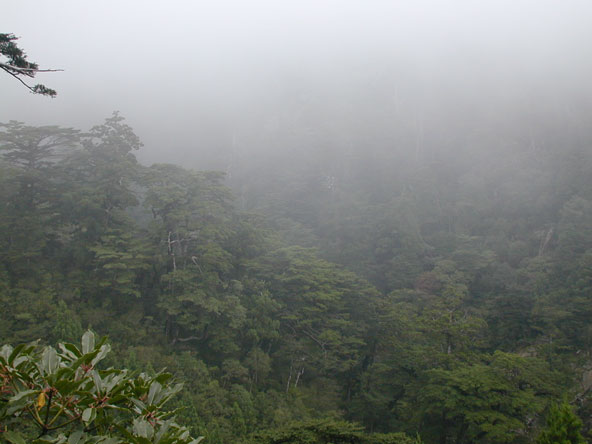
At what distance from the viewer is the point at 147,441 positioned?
181 cm

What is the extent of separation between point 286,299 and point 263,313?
1.96m

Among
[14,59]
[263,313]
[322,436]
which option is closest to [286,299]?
[263,313]

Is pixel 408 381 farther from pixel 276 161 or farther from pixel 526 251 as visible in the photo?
pixel 276 161

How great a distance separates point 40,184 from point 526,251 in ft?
87.0

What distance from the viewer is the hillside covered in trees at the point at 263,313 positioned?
1162 centimetres

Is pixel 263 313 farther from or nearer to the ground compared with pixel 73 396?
nearer to the ground

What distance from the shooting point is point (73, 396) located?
190 centimetres

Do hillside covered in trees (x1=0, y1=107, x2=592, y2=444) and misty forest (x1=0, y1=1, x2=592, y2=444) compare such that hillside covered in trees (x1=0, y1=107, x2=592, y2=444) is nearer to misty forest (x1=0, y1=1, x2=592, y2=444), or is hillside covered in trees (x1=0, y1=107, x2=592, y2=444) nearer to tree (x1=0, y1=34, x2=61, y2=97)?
misty forest (x1=0, y1=1, x2=592, y2=444)

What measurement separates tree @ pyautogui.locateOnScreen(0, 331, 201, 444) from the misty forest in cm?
1

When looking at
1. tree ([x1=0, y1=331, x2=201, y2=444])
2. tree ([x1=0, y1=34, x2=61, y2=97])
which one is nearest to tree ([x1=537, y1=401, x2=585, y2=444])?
tree ([x1=0, y1=331, x2=201, y2=444])

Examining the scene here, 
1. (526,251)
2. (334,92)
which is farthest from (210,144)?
(526,251)

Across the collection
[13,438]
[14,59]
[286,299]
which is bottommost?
[286,299]

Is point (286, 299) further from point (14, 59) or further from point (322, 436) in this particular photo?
point (14, 59)

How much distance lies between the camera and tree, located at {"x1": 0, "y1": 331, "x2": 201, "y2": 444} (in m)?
1.76
